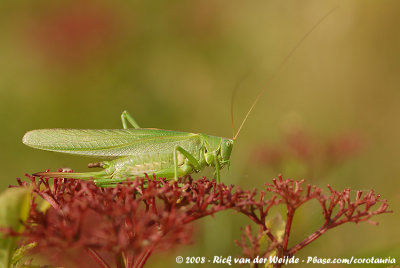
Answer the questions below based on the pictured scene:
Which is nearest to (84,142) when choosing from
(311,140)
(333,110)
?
(311,140)

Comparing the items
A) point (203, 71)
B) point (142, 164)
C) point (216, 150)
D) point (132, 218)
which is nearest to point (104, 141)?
point (142, 164)

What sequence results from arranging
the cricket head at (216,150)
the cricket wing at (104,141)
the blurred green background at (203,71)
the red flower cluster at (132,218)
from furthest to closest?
the blurred green background at (203,71), the cricket head at (216,150), the cricket wing at (104,141), the red flower cluster at (132,218)

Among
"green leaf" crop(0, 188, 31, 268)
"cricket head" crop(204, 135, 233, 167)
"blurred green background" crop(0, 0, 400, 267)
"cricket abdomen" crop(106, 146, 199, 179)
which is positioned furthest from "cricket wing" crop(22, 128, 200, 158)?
"blurred green background" crop(0, 0, 400, 267)

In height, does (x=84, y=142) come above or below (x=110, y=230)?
above

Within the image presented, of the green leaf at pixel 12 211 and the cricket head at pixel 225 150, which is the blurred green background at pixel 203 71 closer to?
the cricket head at pixel 225 150

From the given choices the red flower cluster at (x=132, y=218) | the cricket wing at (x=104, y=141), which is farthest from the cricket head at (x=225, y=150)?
the red flower cluster at (x=132, y=218)

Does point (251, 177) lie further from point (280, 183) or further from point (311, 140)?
point (280, 183)

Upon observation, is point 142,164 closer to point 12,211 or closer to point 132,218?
point 132,218
